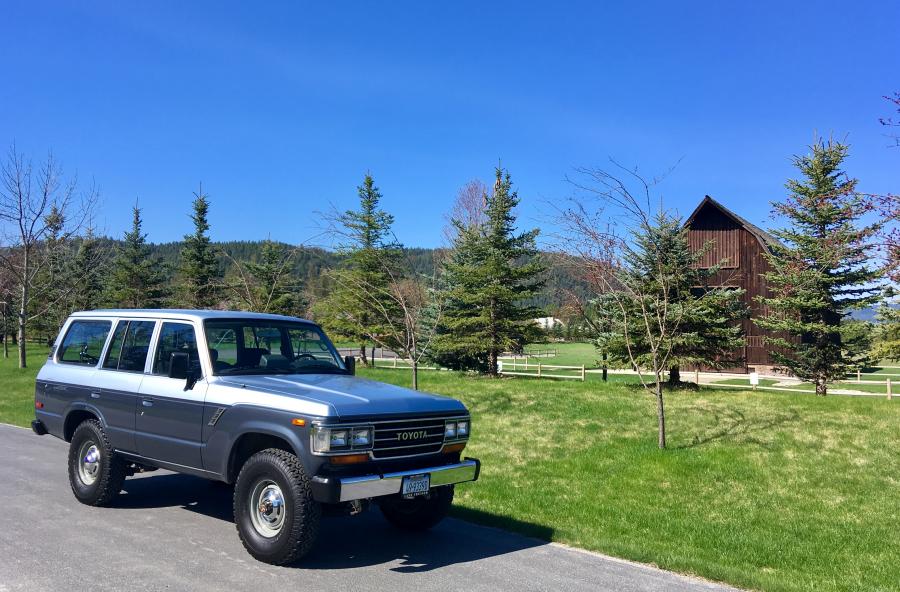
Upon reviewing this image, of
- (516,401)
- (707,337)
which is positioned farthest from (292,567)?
(707,337)

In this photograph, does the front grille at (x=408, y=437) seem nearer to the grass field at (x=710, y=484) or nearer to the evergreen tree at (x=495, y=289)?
the grass field at (x=710, y=484)

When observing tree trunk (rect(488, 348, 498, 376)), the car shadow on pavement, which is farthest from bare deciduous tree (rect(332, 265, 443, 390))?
the car shadow on pavement

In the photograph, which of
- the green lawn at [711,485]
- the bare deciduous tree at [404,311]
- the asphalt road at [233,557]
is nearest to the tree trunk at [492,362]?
the bare deciduous tree at [404,311]

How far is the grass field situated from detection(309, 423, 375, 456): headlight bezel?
2488 millimetres

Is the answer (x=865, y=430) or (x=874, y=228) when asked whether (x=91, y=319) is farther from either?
(x=865, y=430)

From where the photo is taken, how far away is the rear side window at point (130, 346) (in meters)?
6.88

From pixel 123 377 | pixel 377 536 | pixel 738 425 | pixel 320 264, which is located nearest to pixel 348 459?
pixel 377 536

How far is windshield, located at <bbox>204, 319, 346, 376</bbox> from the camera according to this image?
20.9 ft

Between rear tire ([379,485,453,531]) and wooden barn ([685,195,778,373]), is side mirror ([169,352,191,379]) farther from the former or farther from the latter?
wooden barn ([685,195,778,373])

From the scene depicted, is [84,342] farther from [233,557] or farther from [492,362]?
[492,362]

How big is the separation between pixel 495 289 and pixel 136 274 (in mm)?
28377

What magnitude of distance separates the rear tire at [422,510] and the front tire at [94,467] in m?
2.79

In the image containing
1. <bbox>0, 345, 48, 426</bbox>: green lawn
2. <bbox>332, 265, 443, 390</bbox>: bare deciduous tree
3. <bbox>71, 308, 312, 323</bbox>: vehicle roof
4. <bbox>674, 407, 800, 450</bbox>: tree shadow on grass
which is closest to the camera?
<bbox>71, 308, 312, 323</bbox>: vehicle roof

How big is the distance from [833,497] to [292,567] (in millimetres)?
6641
